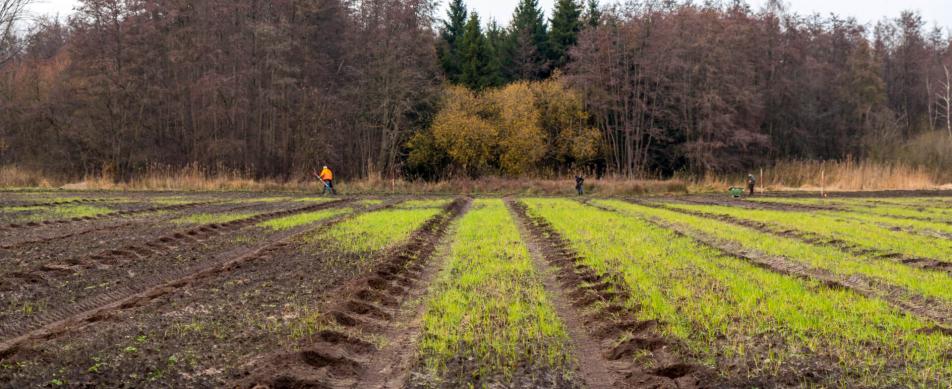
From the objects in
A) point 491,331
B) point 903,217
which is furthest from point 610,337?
point 903,217

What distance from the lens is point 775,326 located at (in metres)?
6.93

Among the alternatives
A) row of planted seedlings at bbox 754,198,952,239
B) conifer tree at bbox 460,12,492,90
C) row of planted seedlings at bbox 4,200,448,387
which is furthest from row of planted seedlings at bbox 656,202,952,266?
conifer tree at bbox 460,12,492,90

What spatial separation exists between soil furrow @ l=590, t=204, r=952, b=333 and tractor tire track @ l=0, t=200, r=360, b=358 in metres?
7.92

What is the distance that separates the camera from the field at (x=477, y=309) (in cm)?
556

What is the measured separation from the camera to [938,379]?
5.26 m

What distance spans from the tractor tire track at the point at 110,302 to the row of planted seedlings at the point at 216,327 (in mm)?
223

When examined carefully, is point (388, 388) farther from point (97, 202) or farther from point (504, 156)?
point (504, 156)

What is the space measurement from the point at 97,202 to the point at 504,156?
1105 inches

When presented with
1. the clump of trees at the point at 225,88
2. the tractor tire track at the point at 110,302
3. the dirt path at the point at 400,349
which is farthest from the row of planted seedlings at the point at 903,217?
the clump of trees at the point at 225,88

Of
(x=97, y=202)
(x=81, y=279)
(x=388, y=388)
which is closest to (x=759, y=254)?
(x=388, y=388)

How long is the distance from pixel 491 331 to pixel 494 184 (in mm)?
36383

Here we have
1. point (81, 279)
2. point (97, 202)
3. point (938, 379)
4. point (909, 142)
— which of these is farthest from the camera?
point (909, 142)

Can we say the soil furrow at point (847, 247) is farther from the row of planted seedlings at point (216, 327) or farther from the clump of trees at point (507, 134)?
the clump of trees at point (507, 134)

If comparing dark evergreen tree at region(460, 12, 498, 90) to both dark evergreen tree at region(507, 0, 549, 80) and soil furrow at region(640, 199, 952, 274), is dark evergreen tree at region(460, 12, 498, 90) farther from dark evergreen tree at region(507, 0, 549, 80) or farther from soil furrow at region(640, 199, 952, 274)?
soil furrow at region(640, 199, 952, 274)
